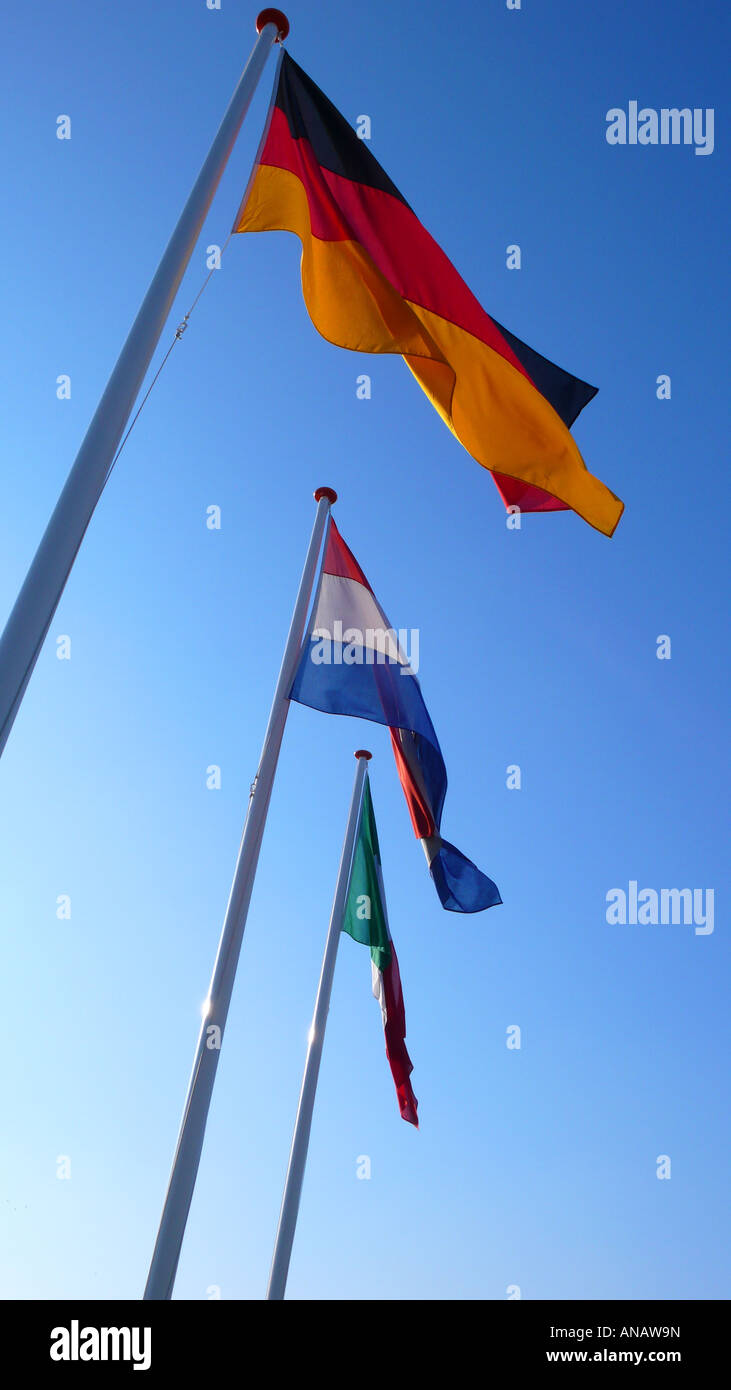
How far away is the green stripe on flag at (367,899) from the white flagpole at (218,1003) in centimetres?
425


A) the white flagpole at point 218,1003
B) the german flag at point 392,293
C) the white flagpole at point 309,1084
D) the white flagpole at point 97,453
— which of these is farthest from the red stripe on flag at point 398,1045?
the white flagpole at point 97,453

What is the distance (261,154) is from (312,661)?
4358 mm

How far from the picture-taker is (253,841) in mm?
8406

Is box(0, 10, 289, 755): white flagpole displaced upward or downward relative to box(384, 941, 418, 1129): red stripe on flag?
upward

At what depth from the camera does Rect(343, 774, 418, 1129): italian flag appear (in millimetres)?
12898

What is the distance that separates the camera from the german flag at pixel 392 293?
7324 mm

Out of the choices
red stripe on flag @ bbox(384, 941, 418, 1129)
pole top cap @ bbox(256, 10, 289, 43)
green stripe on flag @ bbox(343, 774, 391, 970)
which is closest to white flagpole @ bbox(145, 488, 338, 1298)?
green stripe on flag @ bbox(343, 774, 391, 970)

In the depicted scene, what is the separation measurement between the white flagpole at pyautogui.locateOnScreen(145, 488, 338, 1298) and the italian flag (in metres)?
4.14

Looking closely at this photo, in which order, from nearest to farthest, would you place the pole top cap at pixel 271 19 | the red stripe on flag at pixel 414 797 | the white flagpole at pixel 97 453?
the white flagpole at pixel 97 453 < the pole top cap at pixel 271 19 < the red stripe on flag at pixel 414 797

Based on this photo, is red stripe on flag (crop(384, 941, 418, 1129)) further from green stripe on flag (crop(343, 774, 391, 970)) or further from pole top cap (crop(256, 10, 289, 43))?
pole top cap (crop(256, 10, 289, 43))

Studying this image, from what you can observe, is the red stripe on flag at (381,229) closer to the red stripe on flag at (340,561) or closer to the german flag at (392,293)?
the german flag at (392,293)
